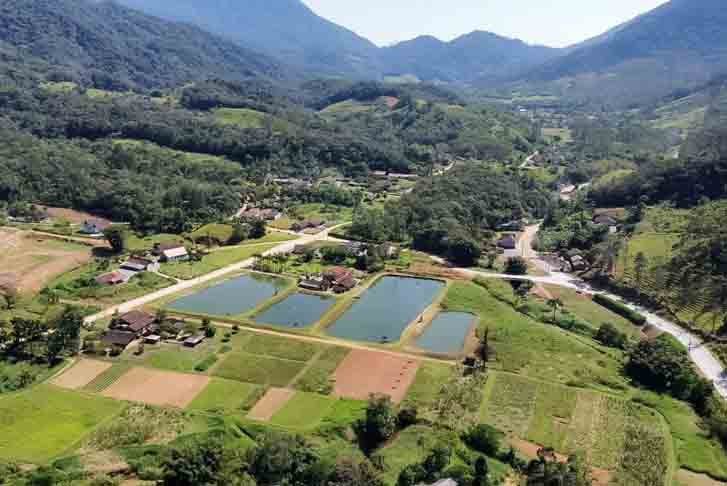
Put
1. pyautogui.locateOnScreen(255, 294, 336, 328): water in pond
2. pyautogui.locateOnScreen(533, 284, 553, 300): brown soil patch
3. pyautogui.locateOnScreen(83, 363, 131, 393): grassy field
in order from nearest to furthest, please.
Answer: pyautogui.locateOnScreen(83, 363, 131, 393): grassy field < pyautogui.locateOnScreen(255, 294, 336, 328): water in pond < pyautogui.locateOnScreen(533, 284, 553, 300): brown soil patch

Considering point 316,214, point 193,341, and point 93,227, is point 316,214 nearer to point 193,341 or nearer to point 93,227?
point 93,227

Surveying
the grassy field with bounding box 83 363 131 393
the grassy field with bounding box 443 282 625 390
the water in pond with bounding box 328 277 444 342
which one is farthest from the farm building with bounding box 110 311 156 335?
the grassy field with bounding box 443 282 625 390

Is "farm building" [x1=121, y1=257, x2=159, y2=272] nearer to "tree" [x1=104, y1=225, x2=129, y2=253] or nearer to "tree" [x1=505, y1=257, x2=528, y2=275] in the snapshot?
"tree" [x1=104, y1=225, x2=129, y2=253]

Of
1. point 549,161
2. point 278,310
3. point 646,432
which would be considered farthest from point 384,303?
point 549,161

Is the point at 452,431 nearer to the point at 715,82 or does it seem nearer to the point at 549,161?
the point at 549,161

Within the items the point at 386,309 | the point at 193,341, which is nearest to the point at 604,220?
the point at 386,309

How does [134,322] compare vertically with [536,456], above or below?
above

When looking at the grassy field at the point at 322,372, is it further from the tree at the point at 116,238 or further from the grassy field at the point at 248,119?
the grassy field at the point at 248,119

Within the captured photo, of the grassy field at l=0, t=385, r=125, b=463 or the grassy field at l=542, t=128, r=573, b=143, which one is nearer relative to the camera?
the grassy field at l=0, t=385, r=125, b=463
